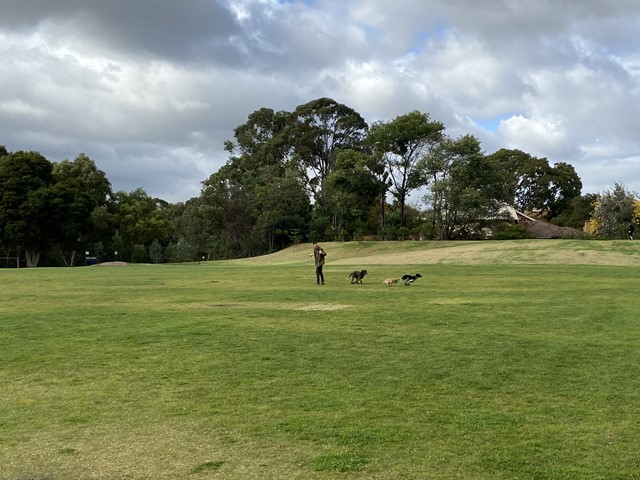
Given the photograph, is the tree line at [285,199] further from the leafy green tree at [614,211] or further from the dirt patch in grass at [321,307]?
the dirt patch in grass at [321,307]

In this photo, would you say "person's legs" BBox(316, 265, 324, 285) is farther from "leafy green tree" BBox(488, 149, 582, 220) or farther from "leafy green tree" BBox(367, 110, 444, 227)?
"leafy green tree" BBox(488, 149, 582, 220)

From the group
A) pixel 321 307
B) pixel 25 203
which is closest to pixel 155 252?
pixel 25 203

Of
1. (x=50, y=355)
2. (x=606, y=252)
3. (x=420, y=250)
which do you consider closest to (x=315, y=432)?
(x=50, y=355)

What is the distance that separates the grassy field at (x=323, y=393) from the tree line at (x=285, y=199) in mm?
50882

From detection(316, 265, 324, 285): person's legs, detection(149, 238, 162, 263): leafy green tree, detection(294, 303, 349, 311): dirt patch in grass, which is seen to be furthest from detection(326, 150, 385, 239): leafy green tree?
detection(294, 303, 349, 311): dirt patch in grass

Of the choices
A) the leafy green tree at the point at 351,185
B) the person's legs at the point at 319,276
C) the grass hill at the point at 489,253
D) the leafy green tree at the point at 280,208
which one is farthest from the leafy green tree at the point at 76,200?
the person's legs at the point at 319,276

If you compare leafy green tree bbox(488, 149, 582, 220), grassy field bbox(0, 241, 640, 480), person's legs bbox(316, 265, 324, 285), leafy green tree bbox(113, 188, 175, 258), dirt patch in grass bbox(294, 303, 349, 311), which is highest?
leafy green tree bbox(488, 149, 582, 220)

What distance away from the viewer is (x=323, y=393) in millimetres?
7582

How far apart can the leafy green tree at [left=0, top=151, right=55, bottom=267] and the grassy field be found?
51994 mm

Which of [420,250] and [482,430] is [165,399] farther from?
[420,250]

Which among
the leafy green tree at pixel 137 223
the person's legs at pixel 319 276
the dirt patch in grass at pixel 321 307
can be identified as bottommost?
the dirt patch in grass at pixel 321 307

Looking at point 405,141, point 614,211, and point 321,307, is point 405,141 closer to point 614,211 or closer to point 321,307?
point 614,211

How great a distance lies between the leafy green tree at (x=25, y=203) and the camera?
63250 mm

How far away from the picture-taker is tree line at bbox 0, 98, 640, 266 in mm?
65500
